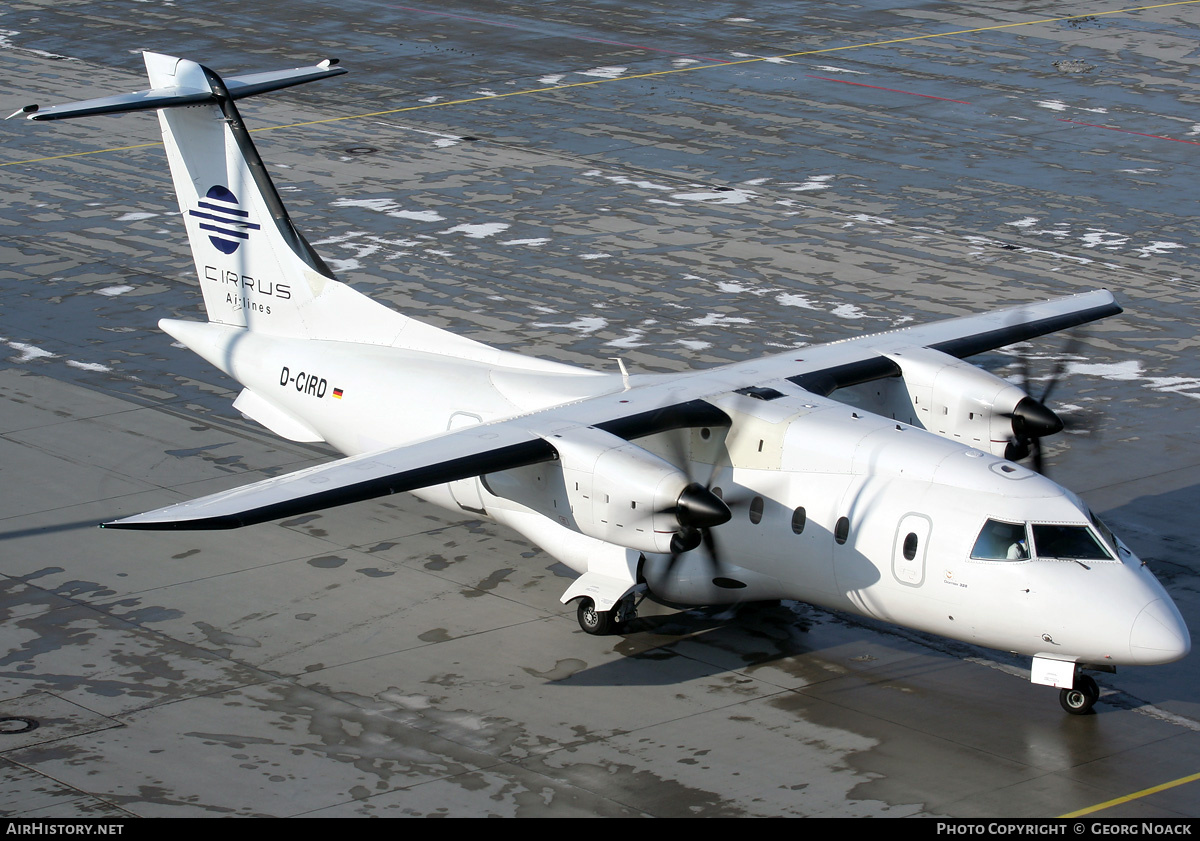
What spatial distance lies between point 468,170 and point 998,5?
100 feet

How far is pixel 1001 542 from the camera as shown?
16.7 m

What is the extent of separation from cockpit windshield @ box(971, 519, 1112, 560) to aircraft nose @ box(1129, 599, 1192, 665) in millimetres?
867

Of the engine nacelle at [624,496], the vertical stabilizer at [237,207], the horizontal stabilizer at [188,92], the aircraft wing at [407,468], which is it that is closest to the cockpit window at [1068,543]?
the engine nacelle at [624,496]

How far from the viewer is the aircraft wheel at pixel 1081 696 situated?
1678 cm

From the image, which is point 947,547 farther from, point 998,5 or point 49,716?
point 998,5

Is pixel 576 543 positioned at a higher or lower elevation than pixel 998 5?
lower

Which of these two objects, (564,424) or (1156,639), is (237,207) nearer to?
(564,424)

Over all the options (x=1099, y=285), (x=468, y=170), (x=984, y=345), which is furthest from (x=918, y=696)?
(x=468, y=170)

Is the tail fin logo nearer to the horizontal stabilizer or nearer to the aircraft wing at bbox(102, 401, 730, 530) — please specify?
the horizontal stabilizer

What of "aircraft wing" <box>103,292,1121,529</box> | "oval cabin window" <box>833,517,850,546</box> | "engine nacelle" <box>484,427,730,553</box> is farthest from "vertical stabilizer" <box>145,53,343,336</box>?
"oval cabin window" <box>833,517,850,546</box>

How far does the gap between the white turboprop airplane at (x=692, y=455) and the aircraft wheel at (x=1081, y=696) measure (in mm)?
28

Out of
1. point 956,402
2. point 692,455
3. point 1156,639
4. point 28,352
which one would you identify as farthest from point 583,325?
point 1156,639

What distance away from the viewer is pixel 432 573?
20891 mm

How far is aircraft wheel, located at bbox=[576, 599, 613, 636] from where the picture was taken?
1880cm
